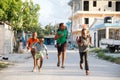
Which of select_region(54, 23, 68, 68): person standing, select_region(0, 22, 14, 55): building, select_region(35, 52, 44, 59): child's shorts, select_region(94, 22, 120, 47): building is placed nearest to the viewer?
select_region(35, 52, 44, 59): child's shorts

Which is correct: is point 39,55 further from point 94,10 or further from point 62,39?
point 94,10

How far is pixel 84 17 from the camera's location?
84.9 meters

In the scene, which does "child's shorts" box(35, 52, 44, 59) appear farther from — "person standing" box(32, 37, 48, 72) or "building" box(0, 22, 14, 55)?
"building" box(0, 22, 14, 55)

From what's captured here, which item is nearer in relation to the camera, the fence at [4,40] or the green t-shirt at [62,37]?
the green t-shirt at [62,37]

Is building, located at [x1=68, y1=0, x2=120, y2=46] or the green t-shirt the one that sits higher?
building, located at [x1=68, y1=0, x2=120, y2=46]

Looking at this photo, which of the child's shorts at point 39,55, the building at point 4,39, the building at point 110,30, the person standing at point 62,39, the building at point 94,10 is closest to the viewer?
the child's shorts at point 39,55

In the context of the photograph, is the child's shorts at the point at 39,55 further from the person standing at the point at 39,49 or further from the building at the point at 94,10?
the building at the point at 94,10

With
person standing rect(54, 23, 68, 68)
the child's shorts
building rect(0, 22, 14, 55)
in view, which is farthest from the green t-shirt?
building rect(0, 22, 14, 55)

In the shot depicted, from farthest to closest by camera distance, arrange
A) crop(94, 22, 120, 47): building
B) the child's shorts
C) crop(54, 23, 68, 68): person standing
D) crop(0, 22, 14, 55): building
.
Answer: 1. crop(94, 22, 120, 47): building
2. crop(0, 22, 14, 55): building
3. crop(54, 23, 68, 68): person standing
4. the child's shorts

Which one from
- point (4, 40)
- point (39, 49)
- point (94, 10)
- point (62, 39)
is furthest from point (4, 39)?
point (94, 10)

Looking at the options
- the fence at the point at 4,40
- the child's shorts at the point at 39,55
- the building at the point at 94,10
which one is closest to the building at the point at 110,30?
the fence at the point at 4,40

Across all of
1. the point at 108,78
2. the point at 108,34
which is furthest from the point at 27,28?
the point at 108,78

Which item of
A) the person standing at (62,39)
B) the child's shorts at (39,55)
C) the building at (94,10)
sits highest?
the building at (94,10)

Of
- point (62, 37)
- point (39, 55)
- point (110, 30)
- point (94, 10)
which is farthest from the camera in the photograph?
point (94, 10)
